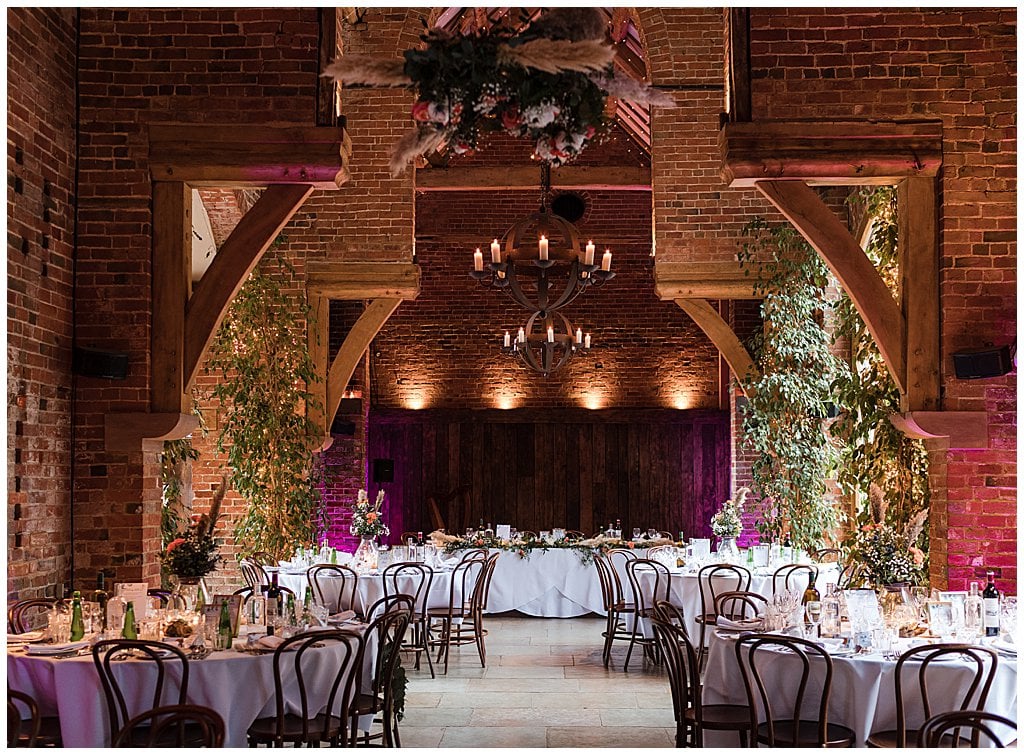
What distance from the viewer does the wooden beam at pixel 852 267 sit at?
21.9ft

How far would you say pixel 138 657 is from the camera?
5.19 meters

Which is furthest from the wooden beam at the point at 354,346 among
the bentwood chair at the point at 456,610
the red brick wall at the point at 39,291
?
the red brick wall at the point at 39,291

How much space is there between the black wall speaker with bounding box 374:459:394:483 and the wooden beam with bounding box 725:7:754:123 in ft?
33.4

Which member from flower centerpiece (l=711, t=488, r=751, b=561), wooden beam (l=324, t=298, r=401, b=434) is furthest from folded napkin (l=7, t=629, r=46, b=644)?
flower centerpiece (l=711, t=488, r=751, b=561)

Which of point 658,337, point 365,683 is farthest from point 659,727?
→ point 658,337

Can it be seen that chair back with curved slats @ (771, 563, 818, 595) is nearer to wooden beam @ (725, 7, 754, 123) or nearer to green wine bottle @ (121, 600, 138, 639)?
wooden beam @ (725, 7, 754, 123)

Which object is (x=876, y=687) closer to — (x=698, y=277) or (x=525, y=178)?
(x=698, y=277)

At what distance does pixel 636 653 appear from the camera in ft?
33.2

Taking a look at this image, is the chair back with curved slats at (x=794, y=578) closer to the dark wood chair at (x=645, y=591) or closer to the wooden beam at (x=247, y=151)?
the dark wood chair at (x=645, y=591)

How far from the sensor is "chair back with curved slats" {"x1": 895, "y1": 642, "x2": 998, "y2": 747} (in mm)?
4832

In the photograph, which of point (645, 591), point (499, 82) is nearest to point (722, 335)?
point (645, 591)

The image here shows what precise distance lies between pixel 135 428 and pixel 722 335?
691 centimetres

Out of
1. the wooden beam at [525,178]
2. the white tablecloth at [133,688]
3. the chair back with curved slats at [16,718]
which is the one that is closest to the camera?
the chair back with curved slats at [16,718]

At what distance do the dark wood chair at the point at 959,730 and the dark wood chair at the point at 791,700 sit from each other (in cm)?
47
